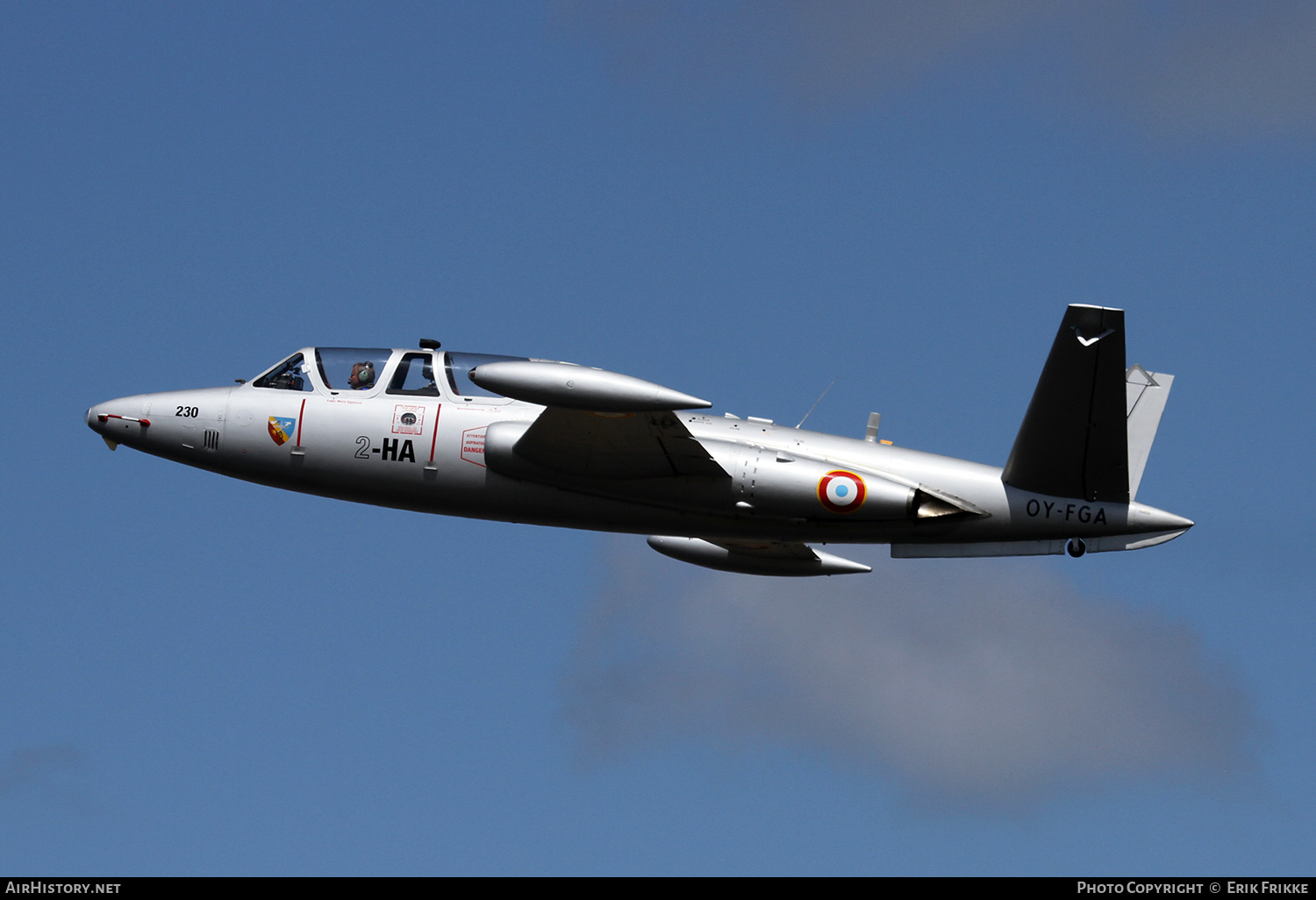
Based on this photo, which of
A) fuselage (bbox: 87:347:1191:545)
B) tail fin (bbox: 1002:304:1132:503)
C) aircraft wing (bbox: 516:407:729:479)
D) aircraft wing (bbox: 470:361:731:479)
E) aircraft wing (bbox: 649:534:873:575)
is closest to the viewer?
aircraft wing (bbox: 470:361:731:479)

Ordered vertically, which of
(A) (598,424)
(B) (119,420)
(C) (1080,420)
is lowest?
(A) (598,424)

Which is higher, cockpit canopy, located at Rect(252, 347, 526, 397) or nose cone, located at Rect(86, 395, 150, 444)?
cockpit canopy, located at Rect(252, 347, 526, 397)

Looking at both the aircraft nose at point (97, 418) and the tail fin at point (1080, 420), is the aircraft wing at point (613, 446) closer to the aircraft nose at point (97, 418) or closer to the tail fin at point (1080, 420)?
the tail fin at point (1080, 420)

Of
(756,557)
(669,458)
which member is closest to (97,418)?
(669,458)

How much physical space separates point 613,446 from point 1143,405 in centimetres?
935

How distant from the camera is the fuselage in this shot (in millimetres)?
30109

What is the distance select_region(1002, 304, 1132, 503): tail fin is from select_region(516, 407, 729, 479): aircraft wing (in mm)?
5280

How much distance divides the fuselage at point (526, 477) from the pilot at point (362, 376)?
2cm

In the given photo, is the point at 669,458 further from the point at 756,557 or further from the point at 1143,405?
the point at 1143,405

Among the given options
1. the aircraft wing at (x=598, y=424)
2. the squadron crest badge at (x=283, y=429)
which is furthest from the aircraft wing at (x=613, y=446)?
the squadron crest badge at (x=283, y=429)

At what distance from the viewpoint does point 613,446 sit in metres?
30.3

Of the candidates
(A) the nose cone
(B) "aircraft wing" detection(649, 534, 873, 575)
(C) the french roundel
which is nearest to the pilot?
(A) the nose cone

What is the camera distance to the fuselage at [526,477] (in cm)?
3011

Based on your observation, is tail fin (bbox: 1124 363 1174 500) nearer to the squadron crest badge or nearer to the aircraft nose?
the squadron crest badge
